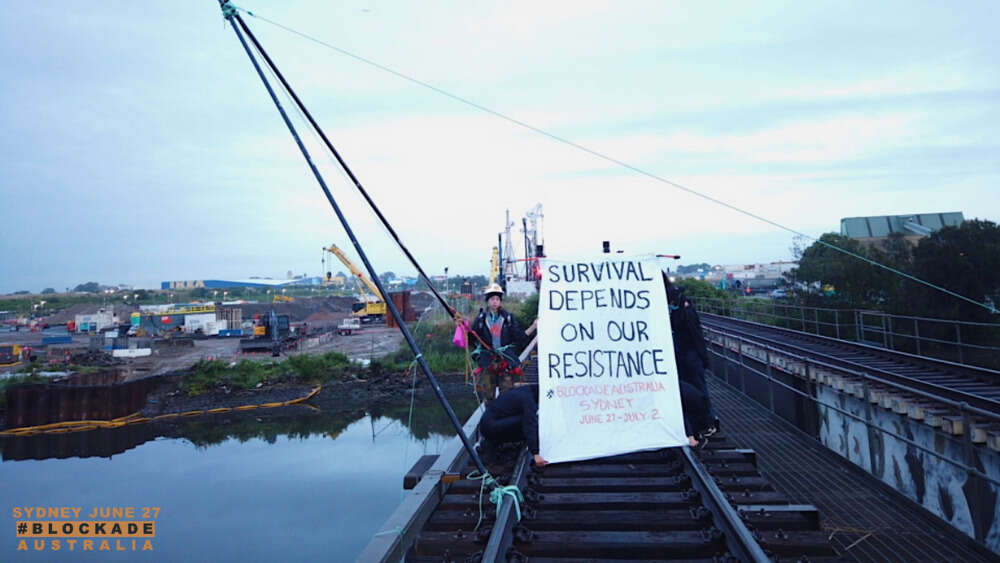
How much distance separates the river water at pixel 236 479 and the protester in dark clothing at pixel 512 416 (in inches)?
289

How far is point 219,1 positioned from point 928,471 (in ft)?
36.5

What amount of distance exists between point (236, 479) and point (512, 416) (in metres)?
15.6

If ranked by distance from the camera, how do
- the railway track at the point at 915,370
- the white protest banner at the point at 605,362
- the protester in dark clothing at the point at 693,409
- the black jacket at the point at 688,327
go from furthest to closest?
the railway track at the point at 915,370 → the black jacket at the point at 688,327 → the protester in dark clothing at the point at 693,409 → the white protest banner at the point at 605,362

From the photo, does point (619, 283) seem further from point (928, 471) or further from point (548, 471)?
point (928, 471)

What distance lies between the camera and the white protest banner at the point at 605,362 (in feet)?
17.6

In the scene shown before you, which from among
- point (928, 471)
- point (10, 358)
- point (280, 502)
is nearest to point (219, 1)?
point (928, 471)

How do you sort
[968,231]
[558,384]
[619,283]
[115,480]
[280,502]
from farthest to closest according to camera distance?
[968,231]
[115,480]
[280,502]
[619,283]
[558,384]

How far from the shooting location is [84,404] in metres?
27.0

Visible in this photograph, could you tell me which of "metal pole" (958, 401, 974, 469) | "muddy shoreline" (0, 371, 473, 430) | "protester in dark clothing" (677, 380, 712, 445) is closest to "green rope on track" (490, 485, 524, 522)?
"protester in dark clothing" (677, 380, 712, 445)

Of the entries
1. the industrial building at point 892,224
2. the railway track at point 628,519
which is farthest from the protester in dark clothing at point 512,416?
the industrial building at point 892,224

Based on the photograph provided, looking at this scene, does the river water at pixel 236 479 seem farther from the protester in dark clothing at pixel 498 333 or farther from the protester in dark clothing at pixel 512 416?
the protester in dark clothing at pixel 512 416

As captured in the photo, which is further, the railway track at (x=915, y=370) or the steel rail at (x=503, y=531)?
the railway track at (x=915, y=370)

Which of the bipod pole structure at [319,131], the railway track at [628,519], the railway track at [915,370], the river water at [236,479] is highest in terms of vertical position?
the bipod pole structure at [319,131]

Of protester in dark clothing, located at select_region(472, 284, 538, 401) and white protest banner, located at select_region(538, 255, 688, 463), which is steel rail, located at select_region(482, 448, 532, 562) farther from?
protester in dark clothing, located at select_region(472, 284, 538, 401)
